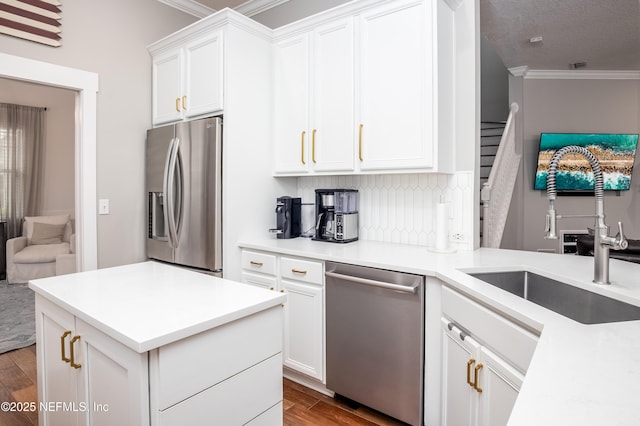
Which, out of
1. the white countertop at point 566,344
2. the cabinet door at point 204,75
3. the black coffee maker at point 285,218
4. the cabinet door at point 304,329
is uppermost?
the cabinet door at point 204,75

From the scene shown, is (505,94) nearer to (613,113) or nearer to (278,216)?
(613,113)

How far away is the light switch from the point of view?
291 cm

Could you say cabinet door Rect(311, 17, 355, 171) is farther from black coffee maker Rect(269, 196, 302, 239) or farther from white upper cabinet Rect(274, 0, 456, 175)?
black coffee maker Rect(269, 196, 302, 239)

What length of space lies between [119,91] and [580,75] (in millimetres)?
5825

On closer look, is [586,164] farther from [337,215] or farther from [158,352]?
[158,352]

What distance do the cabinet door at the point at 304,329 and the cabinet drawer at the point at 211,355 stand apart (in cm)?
92

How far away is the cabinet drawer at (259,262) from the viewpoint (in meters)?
2.50

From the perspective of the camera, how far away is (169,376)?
104 centimetres

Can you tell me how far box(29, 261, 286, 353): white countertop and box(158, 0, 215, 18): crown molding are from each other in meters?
2.65

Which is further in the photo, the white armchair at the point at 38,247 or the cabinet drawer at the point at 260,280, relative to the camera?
the white armchair at the point at 38,247

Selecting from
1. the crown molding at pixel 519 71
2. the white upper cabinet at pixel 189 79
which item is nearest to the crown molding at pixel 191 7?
the white upper cabinet at pixel 189 79

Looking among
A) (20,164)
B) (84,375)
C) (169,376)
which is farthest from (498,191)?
(20,164)

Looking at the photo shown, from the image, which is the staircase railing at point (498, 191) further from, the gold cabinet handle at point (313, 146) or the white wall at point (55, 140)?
the white wall at point (55, 140)

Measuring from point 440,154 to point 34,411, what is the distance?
2.82 metres
